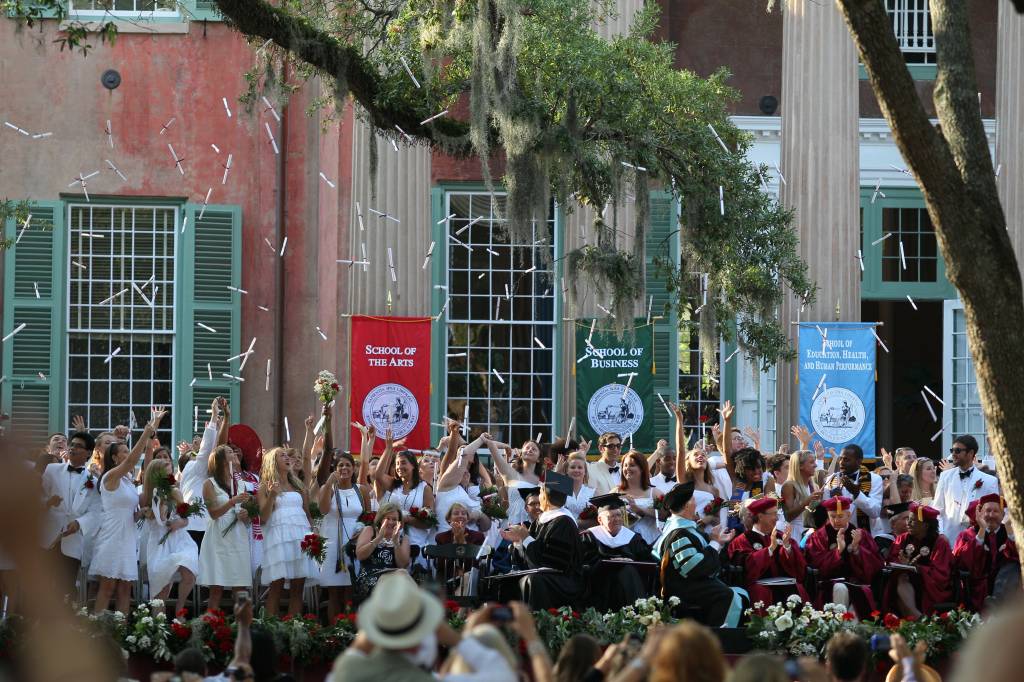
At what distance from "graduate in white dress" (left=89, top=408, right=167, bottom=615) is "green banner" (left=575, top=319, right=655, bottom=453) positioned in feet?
26.1

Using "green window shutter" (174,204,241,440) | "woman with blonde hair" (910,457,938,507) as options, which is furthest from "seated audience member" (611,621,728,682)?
"green window shutter" (174,204,241,440)

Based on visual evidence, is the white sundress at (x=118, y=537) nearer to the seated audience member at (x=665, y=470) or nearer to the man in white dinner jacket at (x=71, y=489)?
the man in white dinner jacket at (x=71, y=489)

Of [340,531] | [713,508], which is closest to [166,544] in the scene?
[340,531]

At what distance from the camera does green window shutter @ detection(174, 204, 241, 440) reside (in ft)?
68.0

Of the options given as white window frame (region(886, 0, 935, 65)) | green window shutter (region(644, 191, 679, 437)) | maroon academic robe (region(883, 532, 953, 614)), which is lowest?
maroon academic robe (region(883, 532, 953, 614))

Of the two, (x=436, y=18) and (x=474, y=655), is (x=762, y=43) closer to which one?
(x=436, y=18)

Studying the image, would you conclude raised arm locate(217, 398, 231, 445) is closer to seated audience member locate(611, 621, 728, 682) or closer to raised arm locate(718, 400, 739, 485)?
raised arm locate(718, 400, 739, 485)

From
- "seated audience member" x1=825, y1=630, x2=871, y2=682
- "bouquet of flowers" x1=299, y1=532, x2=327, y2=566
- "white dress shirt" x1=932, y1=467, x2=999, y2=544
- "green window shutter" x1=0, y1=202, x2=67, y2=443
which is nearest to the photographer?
"seated audience member" x1=825, y1=630, x2=871, y2=682

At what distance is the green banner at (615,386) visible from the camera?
19.8 m

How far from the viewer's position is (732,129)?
17.9 metres

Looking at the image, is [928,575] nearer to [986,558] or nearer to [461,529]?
[986,558]

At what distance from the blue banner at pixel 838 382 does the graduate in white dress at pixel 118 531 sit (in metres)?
9.37

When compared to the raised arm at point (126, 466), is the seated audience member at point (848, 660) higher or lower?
lower

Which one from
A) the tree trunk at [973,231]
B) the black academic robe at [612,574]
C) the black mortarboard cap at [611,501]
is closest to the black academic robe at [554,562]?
the black academic robe at [612,574]
